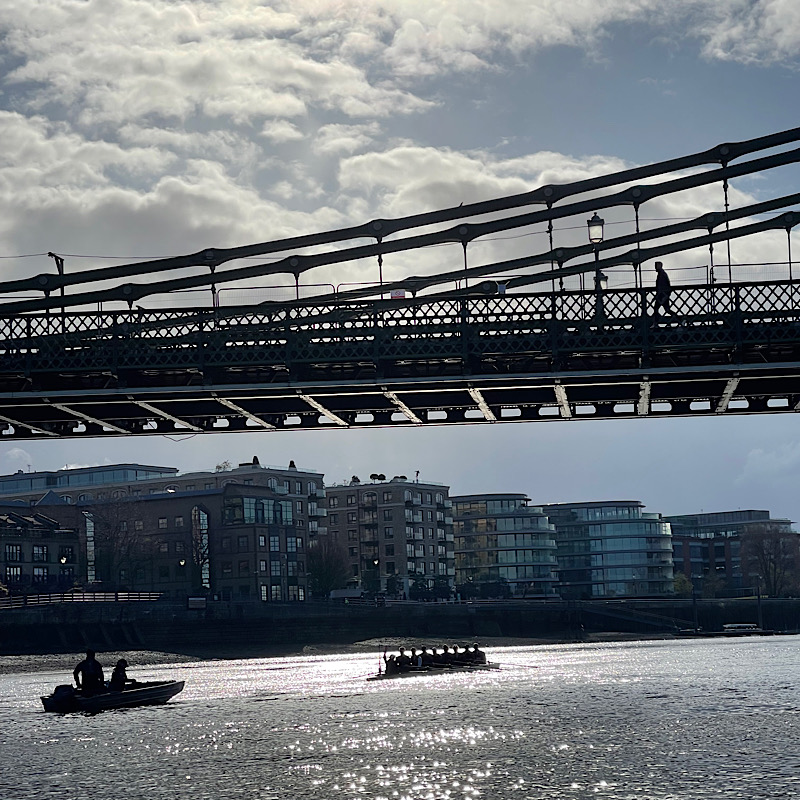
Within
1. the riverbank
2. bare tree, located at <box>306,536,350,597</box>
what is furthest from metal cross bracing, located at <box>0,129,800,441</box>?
bare tree, located at <box>306,536,350,597</box>

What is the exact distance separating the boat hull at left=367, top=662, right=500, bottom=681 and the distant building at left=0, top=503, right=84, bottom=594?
6819 cm

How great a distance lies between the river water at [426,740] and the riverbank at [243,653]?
14849 mm

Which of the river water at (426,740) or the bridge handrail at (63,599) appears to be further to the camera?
the bridge handrail at (63,599)

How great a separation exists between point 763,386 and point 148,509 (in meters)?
129

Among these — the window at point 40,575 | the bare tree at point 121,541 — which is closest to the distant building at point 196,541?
the bare tree at point 121,541

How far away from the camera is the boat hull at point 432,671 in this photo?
81688mm

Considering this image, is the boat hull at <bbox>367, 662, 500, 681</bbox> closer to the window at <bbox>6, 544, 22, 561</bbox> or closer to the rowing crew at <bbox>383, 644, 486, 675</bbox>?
the rowing crew at <bbox>383, 644, 486, 675</bbox>

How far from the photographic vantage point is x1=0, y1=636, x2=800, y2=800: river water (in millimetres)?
39281

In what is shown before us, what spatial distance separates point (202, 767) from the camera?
145 ft

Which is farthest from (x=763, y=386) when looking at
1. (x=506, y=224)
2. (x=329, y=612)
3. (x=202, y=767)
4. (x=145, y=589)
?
(x=145, y=589)

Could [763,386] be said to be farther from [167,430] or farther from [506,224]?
[167,430]

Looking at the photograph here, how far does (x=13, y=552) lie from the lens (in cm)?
14912

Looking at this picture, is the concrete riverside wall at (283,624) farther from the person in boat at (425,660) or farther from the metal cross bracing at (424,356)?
the metal cross bracing at (424,356)

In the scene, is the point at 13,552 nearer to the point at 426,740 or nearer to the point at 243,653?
the point at 243,653
